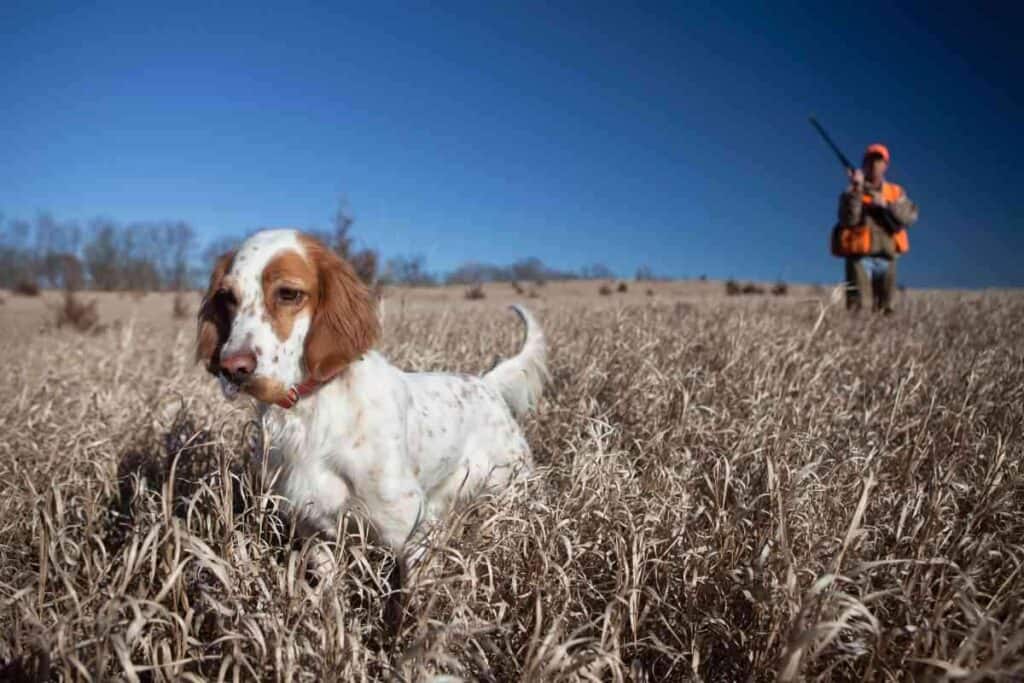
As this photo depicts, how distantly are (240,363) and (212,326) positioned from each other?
46 cm

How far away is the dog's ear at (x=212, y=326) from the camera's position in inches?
79.2

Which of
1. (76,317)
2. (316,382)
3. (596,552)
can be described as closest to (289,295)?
(316,382)

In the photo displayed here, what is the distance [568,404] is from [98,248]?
203 ft

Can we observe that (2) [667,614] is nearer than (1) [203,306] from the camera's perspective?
Yes

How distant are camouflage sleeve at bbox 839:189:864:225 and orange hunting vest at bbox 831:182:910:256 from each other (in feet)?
0.22

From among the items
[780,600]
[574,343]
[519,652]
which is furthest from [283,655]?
[574,343]

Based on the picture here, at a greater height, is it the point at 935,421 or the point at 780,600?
the point at 935,421

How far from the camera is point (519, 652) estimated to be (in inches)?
60.4

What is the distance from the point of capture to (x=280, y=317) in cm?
189

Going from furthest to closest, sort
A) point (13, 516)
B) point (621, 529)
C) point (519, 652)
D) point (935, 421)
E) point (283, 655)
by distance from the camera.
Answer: point (935, 421) < point (13, 516) < point (621, 529) < point (519, 652) < point (283, 655)

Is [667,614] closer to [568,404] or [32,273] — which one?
[568,404]

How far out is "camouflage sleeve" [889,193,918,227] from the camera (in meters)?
7.70

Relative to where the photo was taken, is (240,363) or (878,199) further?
(878,199)

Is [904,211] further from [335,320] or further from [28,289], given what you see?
[28,289]
